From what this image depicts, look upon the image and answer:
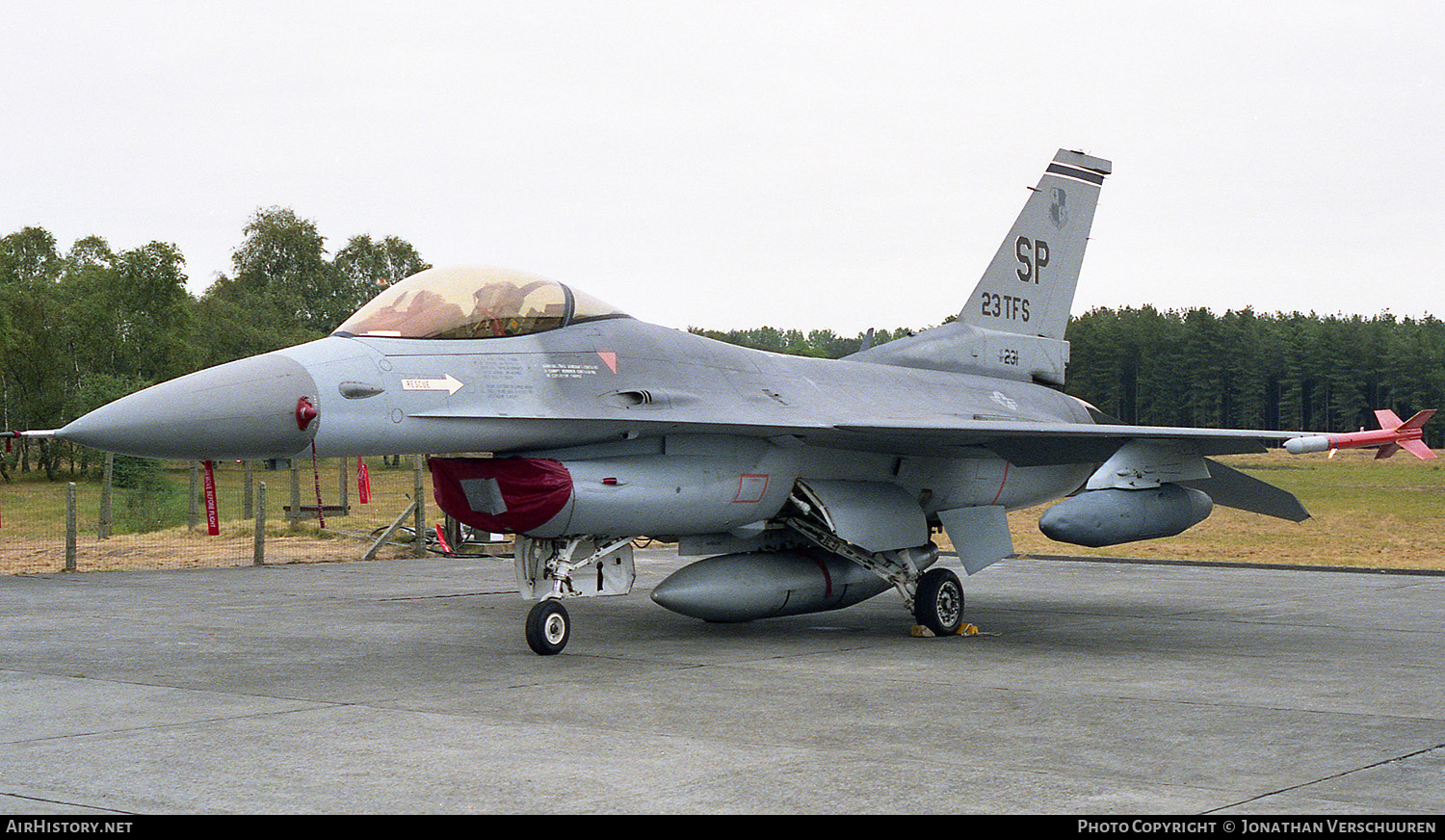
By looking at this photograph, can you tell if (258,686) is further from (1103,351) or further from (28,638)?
(1103,351)

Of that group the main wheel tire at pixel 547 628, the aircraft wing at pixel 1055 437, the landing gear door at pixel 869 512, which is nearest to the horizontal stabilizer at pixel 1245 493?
the aircraft wing at pixel 1055 437

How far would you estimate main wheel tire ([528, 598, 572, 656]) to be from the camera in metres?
10.1

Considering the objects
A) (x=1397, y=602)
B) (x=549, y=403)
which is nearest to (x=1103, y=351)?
(x=1397, y=602)

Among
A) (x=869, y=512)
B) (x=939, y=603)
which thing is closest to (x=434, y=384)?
(x=869, y=512)

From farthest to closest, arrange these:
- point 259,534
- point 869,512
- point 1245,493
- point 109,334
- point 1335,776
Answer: point 109,334 → point 259,534 → point 1245,493 → point 869,512 → point 1335,776

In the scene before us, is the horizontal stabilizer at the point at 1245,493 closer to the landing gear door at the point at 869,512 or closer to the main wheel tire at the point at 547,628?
the landing gear door at the point at 869,512

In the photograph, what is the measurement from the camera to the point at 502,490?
10.2 meters

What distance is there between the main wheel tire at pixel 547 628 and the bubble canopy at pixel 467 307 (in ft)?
7.14

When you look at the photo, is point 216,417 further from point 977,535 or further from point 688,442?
point 977,535

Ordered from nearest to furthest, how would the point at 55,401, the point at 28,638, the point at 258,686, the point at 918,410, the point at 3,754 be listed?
the point at 3,754
the point at 258,686
the point at 28,638
the point at 918,410
the point at 55,401

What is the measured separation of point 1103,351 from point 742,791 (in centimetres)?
9821

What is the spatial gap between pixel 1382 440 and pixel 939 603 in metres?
4.05

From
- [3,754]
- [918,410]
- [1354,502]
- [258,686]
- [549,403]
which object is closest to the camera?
[3,754]

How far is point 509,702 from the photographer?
26.0 feet
